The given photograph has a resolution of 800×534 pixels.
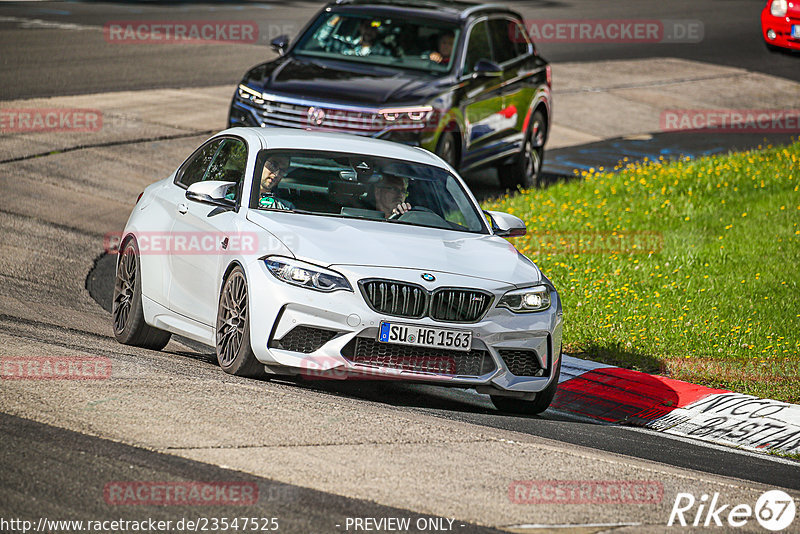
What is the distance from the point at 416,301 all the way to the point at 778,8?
1157 centimetres

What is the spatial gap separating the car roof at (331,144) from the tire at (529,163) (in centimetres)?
736

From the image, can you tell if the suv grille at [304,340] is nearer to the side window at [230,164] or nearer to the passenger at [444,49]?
the side window at [230,164]

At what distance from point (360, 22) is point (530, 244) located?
3.69 m

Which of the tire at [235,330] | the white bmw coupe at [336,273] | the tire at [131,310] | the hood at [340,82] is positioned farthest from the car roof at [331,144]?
the hood at [340,82]

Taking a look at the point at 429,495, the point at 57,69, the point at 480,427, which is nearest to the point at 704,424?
the point at 480,427

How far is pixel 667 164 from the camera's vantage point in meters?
18.7

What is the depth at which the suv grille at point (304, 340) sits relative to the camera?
24.5 ft

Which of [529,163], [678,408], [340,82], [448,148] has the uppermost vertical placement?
[340,82]

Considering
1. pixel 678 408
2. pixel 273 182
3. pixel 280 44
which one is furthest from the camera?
pixel 280 44

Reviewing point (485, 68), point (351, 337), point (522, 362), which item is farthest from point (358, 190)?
point (485, 68)

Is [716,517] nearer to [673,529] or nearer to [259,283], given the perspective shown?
[673,529]

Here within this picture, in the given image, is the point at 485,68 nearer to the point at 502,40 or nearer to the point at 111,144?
the point at 502,40

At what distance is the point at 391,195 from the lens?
28.9 ft

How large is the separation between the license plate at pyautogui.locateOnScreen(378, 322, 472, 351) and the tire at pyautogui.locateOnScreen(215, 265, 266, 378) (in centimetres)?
80
